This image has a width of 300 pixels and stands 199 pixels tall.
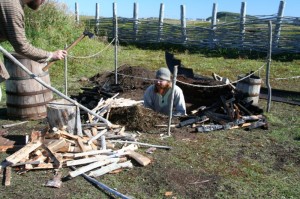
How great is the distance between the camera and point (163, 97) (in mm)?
7316

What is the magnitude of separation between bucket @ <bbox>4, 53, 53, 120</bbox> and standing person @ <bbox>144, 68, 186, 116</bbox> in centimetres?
215

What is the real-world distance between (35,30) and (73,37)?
2225 millimetres

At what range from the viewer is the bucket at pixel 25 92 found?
6926 millimetres

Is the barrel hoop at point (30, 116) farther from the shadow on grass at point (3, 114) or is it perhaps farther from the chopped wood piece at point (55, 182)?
the chopped wood piece at point (55, 182)

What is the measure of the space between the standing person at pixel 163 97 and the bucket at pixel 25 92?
7.05 ft

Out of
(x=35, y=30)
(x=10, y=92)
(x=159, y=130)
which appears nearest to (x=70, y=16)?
(x=35, y=30)

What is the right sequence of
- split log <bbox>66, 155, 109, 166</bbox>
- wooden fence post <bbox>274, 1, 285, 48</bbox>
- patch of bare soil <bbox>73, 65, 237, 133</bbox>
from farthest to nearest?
wooden fence post <bbox>274, 1, 285, 48</bbox>, patch of bare soil <bbox>73, 65, 237, 133</bbox>, split log <bbox>66, 155, 109, 166</bbox>

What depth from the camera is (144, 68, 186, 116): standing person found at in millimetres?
6987

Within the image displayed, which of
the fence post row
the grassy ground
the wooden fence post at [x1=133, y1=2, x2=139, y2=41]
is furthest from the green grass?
the wooden fence post at [x1=133, y1=2, x2=139, y2=41]

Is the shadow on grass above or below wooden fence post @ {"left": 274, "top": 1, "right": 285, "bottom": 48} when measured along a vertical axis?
below

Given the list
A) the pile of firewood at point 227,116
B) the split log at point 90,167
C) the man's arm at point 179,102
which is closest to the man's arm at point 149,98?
the man's arm at point 179,102

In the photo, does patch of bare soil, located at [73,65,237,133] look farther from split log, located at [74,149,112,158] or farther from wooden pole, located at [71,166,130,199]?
wooden pole, located at [71,166,130,199]

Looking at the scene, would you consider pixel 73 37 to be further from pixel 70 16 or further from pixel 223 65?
pixel 223 65

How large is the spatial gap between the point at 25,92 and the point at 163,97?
2749 millimetres
